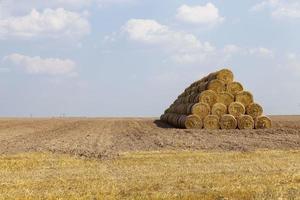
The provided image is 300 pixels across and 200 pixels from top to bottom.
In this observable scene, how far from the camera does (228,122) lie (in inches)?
1352

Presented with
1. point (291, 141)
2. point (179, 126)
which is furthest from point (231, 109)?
point (291, 141)

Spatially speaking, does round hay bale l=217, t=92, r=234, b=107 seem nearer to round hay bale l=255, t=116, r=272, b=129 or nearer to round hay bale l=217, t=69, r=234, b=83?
round hay bale l=217, t=69, r=234, b=83

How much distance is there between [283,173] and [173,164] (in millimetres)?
3612

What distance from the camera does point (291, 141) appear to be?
25.3 metres

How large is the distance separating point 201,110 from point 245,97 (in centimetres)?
304

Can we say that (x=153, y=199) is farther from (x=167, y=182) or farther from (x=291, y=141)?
(x=291, y=141)

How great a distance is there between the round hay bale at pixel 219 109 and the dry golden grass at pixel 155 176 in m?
15.6

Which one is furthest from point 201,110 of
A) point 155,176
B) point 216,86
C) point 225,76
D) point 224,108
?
point 155,176

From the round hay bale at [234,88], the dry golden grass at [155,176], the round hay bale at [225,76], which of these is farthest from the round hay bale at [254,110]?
the dry golden grass at [155,176]

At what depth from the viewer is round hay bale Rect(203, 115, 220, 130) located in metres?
34.5

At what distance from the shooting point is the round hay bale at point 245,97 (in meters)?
35.6

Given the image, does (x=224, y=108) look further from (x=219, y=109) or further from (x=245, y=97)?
(x=245, y=97)

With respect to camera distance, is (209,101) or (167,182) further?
(209,101)

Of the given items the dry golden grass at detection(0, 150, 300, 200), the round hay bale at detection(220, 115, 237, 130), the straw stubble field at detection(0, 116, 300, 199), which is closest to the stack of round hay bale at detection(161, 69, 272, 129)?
the round hay bale at detection(220, 115, 237, 130)
